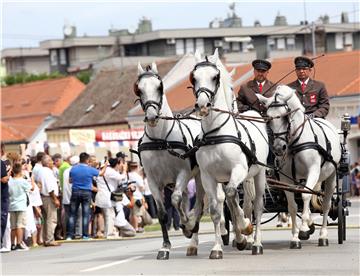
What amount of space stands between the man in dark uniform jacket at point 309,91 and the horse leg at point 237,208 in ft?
9.03

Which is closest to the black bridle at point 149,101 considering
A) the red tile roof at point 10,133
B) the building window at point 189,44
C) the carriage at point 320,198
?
the carriage at point 320,198

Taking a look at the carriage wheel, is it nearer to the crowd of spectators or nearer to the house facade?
the crowd of spectators

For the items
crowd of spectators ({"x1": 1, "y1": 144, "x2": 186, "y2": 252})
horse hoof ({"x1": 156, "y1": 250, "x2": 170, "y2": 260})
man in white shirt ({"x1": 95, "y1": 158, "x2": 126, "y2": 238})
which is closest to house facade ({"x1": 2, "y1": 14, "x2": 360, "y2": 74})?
crowd of spectators ({"x1": 1, "y1": 144, "x2": 186, "y2": 252})

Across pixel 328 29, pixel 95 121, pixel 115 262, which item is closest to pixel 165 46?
pixel 328 29

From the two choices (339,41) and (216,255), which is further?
(339,41)

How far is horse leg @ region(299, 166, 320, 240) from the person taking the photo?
17.4m

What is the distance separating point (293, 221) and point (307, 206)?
36 cm

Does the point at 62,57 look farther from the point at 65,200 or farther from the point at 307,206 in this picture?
the point at 307,206

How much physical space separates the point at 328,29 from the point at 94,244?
3694 inches

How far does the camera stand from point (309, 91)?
18.9 m

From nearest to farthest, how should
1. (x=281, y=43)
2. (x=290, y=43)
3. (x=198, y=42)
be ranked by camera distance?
(x=281, y=43) → (x=290, y=43) → (x=198, y=42)

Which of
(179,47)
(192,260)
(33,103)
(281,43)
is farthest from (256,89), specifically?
(179,47)

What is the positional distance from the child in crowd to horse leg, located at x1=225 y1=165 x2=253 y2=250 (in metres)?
6.51

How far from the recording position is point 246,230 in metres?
16.6
